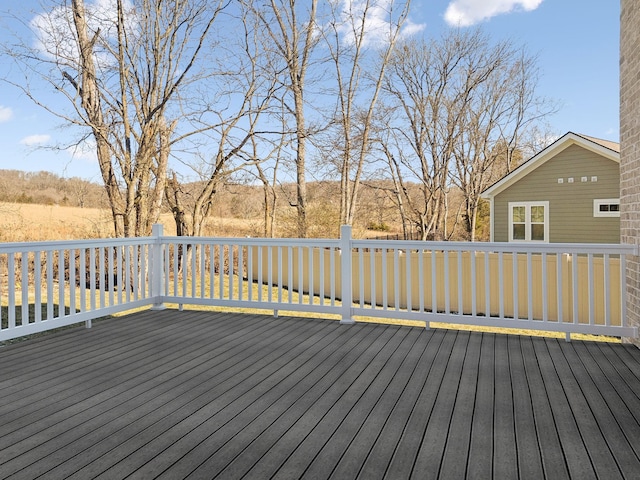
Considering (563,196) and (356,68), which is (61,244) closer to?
(356,68)

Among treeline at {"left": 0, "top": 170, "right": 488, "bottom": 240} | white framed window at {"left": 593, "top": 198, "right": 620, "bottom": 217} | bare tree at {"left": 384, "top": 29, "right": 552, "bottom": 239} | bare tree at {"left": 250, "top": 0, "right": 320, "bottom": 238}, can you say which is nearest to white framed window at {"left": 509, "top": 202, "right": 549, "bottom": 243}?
white framed window at {"left": 593, "top": 198, "right": 620, "bottom": 217}

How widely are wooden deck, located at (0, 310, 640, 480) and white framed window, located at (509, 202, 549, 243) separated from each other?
8.96 m

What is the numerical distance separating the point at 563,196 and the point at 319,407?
11203 mm

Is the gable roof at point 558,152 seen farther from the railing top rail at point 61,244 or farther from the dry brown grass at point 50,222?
the railing top rail at point 61,244

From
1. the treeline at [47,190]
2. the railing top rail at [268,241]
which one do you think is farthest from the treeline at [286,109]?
the railing top rail at [268,241]

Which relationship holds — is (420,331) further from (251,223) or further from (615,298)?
(251,223)

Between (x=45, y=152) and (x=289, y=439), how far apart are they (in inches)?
301

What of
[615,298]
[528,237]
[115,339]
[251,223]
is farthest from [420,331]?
[528,237]

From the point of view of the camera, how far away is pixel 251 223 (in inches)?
467

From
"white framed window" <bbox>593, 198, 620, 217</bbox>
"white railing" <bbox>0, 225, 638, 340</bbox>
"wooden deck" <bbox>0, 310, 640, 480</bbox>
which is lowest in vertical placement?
"wooden deck" <bbox>0, 310, 640, 480</bbox>

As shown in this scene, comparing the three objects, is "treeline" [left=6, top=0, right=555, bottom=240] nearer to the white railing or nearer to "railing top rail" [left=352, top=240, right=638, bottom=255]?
the white railing

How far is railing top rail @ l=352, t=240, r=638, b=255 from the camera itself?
3.76 m

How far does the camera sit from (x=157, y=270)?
17.7ft

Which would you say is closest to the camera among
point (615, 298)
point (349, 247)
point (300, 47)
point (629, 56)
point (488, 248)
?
point (629, 56)
